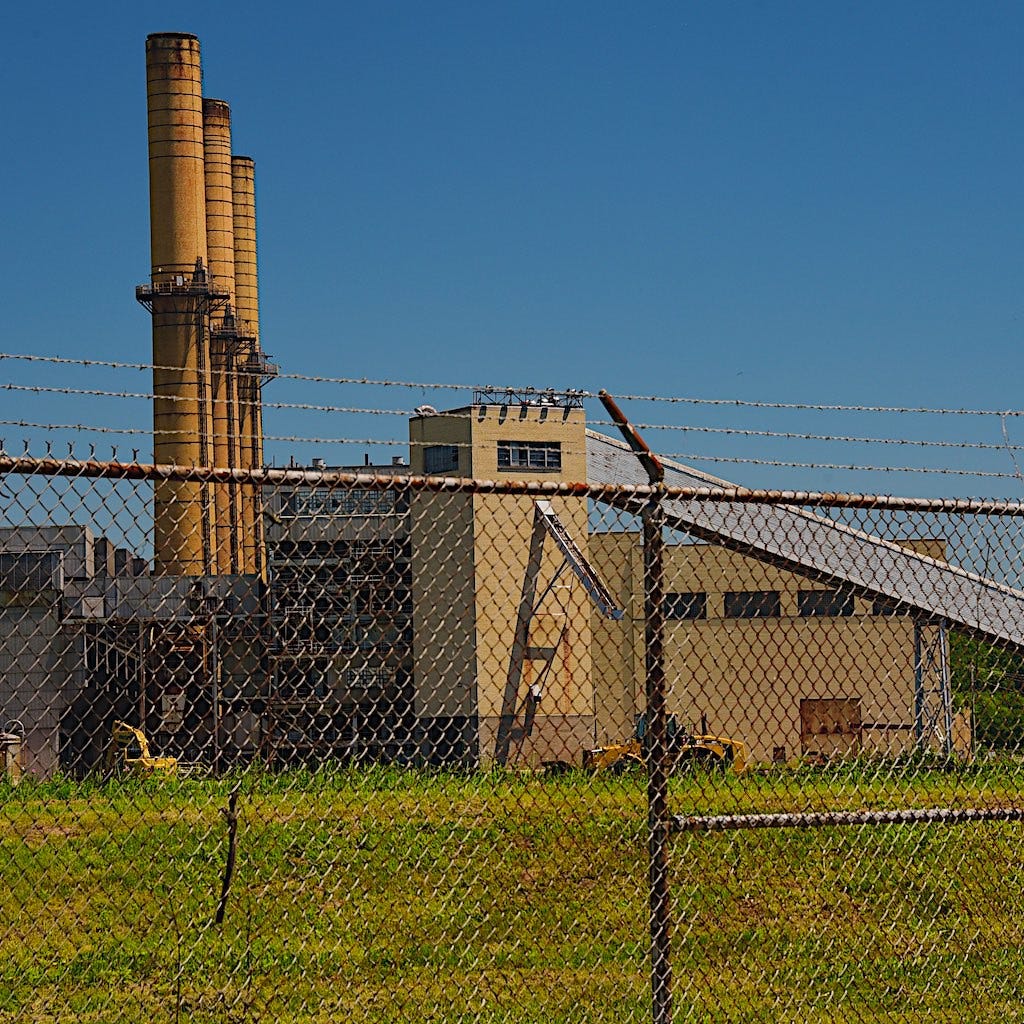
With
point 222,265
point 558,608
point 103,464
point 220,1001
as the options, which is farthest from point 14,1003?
point 222,265

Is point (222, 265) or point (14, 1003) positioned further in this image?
point (222, 265)

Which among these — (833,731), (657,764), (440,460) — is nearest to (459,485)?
(657,764)

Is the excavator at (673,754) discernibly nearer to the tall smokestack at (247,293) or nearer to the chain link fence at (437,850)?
the chain link fence at (437,850)

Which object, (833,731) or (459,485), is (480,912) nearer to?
(459,485)

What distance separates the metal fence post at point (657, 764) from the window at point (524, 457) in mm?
28281

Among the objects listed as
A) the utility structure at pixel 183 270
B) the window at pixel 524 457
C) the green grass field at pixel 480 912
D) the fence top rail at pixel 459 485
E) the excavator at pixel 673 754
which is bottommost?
the green grass field at pixel 480 912

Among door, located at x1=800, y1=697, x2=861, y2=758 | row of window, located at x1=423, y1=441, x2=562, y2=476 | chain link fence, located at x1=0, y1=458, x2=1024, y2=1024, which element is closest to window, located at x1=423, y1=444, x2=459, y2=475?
row of window, located at x1=423, y1=441, x2=562, y2=476

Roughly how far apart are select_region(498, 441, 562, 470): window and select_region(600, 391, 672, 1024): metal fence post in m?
28.3

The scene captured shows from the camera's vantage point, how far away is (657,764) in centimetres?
495

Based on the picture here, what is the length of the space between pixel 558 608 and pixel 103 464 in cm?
2327

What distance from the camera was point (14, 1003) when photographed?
7.14 m

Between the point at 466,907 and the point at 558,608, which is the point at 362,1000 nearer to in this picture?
the point at 466,907

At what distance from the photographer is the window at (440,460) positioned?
34.8 metres

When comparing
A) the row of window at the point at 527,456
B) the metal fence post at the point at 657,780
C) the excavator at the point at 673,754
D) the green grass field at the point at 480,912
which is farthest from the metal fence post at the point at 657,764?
the row of window at the point at 527,456
